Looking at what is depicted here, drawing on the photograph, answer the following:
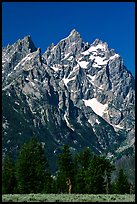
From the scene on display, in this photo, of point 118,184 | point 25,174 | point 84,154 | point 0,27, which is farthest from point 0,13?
point 118,184

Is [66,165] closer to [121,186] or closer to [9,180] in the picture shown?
[9,180]

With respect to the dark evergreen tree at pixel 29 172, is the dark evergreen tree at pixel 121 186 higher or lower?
lower

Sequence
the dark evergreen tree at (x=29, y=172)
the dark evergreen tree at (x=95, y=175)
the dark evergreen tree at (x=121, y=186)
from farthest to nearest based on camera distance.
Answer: the dark evergreen tree at (x=121, y=186) → the dark evergreen tree at (x=95, y=175) → the dark evergreen tree at (x=29, y=172)

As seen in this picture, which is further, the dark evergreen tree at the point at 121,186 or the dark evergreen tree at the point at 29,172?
the dark evergreen tree at the point at 121,186

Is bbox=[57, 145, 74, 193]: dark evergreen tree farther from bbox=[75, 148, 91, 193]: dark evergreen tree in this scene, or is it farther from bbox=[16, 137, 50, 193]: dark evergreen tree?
bbox=[16, 137, 50, 193]: dark evergreen tree

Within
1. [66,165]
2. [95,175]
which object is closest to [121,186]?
[95,175]

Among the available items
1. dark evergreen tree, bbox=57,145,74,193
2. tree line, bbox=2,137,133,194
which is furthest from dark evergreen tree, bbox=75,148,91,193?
dark evergreen tree, bbox=57,145,74,193

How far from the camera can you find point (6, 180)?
8388cm

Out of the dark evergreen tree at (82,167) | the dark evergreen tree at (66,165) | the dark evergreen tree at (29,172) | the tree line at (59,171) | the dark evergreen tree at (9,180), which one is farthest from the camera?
the dark evergreen tree at (9,180)

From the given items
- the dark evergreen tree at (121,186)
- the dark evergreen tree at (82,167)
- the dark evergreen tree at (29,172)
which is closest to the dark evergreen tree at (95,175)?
the dark evergreen tree at (82,167)

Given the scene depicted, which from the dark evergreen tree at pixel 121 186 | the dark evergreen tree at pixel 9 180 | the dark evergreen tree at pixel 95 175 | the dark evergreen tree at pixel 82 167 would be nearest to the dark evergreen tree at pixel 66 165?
the dark evergreen tree at pixel 82 167

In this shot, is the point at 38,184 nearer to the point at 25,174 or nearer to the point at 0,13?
the point at 25,174

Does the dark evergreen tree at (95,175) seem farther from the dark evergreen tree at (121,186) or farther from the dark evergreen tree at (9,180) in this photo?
the dark evergreen tree at (9,180)

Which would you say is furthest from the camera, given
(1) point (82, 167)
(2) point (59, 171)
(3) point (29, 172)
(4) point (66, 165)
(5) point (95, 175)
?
(1) point (82, 167)
